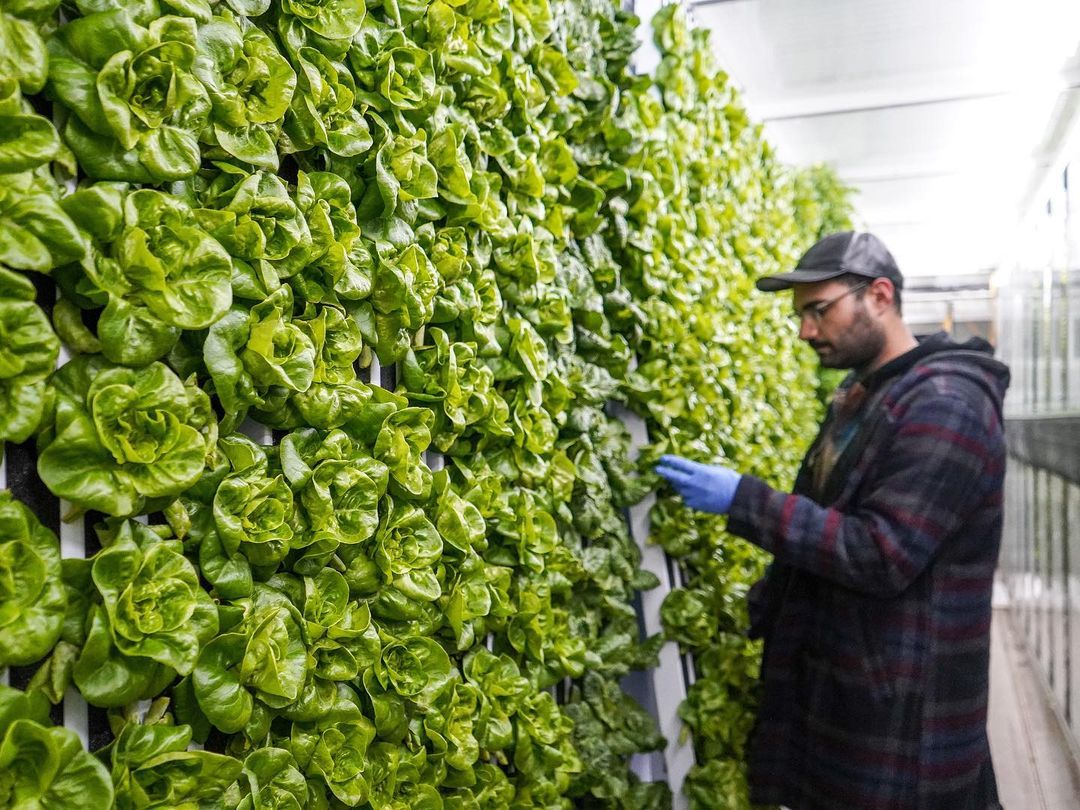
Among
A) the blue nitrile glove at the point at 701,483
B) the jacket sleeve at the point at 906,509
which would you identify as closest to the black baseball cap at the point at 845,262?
the jacket sleeve at the point at 906,509

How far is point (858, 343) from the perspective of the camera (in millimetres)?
2121

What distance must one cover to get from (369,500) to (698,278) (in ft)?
5.31

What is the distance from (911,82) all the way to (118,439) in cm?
354

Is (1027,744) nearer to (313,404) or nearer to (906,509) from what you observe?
(906,509)

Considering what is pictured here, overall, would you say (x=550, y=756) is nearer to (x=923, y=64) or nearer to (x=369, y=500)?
(x=369, y=500)

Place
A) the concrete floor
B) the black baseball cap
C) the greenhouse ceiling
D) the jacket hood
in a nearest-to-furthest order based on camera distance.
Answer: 1. the jacket hood
2. the black baseball cap
3. the greenhouse ceiling
4. the concrete floor

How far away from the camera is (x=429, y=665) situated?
103 centimetres

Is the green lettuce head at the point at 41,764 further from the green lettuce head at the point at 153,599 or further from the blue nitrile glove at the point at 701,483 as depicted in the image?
the blue nitrile glove at the point at 701,483

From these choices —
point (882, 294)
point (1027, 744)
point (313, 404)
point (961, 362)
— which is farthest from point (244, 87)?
point (1027, 744)

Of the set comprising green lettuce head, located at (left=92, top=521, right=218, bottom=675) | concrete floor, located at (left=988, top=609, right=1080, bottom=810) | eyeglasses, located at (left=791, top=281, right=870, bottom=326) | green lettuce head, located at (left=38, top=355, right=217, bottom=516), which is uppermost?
eyeglasses, located at (left=791, top=281, right=870, bottom=326)

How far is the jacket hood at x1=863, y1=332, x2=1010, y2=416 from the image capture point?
6.11 ft

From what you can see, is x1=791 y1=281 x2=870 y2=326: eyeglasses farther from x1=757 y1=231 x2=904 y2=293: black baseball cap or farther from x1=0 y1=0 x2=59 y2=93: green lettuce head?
x1=0 y1=0 x2=59 y2=93: green lettuce head

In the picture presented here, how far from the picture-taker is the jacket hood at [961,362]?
1863 millimetres

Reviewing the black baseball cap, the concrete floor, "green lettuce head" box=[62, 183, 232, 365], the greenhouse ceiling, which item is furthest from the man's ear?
the concrete floor
